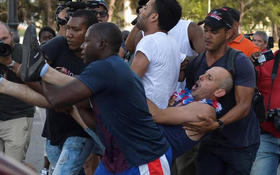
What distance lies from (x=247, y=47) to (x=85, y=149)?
84.5 inches

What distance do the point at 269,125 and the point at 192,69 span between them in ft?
3.16

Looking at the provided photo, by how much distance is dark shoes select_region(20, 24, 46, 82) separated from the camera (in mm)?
3584

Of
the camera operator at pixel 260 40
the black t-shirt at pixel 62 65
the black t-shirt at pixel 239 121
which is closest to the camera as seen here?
the black t-shirt at pixel 239 121

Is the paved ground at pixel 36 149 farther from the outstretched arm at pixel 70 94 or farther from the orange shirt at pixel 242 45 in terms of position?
the outstretched arm at pixel 70 94

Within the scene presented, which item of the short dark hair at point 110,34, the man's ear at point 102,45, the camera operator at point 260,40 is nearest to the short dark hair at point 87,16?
the short dark hair at point 110,34

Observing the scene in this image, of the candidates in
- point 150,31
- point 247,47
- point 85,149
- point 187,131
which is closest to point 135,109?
point 187,131

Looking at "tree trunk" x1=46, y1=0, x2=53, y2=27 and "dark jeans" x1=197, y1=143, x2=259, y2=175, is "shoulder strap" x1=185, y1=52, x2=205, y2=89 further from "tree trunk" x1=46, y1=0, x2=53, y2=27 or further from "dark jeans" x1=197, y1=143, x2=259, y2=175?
"tree trunk" x1=46, y1=0, x2=53, y2=27

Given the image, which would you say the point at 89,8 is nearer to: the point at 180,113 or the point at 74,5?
the point at 74,5

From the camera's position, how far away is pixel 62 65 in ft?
16.2

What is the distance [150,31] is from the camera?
180 inches

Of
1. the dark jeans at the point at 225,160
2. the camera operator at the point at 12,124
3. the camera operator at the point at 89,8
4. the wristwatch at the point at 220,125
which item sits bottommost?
the camera operator at the point at 12,124

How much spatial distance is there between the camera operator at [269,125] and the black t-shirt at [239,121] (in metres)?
0.48

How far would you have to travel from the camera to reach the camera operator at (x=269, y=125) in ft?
17.5

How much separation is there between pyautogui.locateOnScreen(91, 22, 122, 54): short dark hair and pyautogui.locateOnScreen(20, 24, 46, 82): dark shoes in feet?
1.31
